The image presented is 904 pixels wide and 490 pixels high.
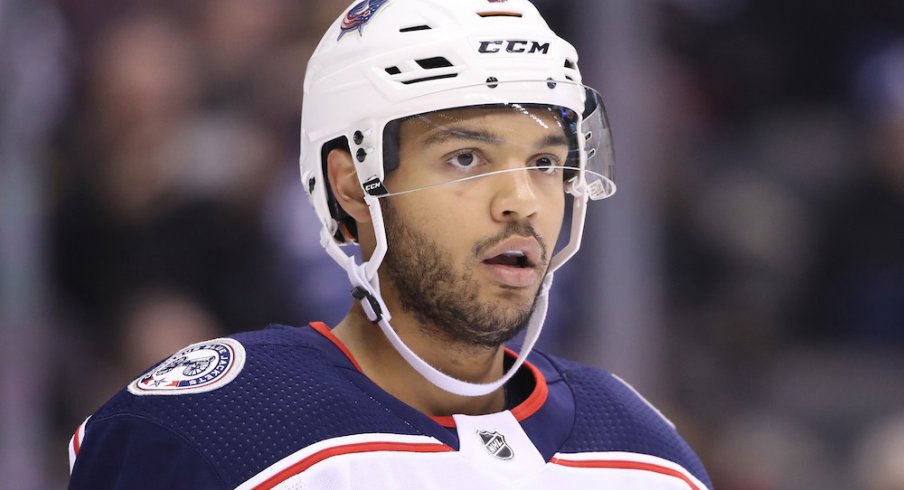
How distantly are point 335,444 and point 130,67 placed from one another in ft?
7.97

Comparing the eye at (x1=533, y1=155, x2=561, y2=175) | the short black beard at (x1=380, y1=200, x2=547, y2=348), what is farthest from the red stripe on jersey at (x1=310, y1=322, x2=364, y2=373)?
the eye at (x1=533, y1=155, x2=561, y2=175)

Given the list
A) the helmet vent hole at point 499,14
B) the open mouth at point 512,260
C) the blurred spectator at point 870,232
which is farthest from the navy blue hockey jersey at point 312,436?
the blurred spectator at point 870,232

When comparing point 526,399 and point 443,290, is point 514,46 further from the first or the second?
point 526,399

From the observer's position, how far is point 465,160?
219 cm

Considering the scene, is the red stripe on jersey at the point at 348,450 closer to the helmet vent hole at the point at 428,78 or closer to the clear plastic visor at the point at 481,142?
Result: the clear plastic visor at the point at 481,142

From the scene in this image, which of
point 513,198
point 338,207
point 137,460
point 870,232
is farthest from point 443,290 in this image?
point 870,232

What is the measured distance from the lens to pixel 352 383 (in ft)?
7.03

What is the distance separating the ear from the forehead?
0.15 metres

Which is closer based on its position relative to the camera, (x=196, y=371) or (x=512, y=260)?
(x=196, y=371)

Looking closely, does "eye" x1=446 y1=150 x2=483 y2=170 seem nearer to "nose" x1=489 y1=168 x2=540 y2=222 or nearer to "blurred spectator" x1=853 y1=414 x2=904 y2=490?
"nose" x1=489 y1=168 x2=540 y2=222

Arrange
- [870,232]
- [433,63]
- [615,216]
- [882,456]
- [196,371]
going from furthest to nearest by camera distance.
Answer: [870,232] → [882,456] → [615,216] → [433,63] → [196,371]

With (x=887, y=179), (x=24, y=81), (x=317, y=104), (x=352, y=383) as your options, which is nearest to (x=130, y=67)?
(x=24, y=81)

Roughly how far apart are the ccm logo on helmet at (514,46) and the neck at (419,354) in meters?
0.48

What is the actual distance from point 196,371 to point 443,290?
43cm
